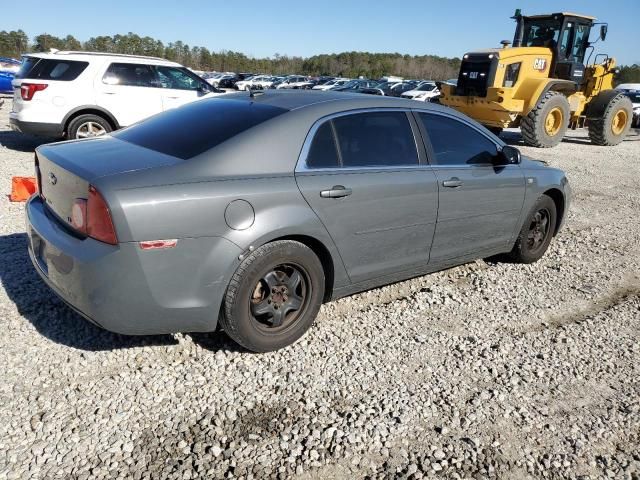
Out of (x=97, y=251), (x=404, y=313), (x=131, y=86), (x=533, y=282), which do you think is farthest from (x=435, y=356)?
(x=131, y=86)

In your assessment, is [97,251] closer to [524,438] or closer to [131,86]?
[524,438]

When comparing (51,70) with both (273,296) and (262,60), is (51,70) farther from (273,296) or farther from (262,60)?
(262,60)

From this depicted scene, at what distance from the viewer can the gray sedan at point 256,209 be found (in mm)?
2732

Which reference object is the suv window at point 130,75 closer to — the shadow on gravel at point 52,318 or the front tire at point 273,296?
the shadow on gravel at point 52,318

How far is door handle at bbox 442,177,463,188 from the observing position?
3.99 metres

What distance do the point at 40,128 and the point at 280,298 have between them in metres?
7.20

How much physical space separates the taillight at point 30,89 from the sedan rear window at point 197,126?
587 cm

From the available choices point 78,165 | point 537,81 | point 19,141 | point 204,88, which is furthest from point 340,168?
point 537,81

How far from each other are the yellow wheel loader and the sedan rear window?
1008cm

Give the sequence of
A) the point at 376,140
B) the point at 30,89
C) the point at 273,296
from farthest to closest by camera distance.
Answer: the point at 30,89
the point at 376,140
the point at 273,296

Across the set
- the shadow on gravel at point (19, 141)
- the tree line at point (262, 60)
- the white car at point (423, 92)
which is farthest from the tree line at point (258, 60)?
the shadow on gravel at point (19, 141)

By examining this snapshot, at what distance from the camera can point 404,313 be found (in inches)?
158

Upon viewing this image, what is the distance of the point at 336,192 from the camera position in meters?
3.33

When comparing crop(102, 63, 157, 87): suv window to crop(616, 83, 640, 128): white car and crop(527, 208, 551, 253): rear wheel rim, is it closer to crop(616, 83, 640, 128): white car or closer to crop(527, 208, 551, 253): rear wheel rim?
crop(527, 208, 551, 253): rear wheel rim
